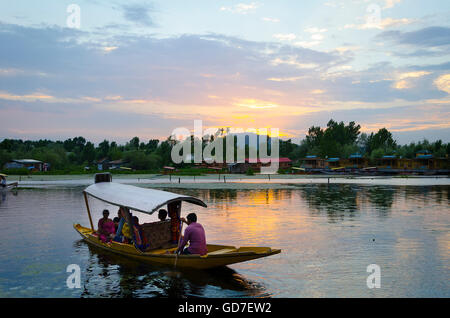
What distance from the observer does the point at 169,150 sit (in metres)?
140

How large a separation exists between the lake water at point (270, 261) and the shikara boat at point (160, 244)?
40cm

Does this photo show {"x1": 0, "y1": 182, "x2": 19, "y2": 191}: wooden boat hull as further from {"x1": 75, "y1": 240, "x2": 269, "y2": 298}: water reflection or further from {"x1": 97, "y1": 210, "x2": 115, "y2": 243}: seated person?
{"x1": 75, "y1": 240, "x2": 269, "y2": 298}: water reflection

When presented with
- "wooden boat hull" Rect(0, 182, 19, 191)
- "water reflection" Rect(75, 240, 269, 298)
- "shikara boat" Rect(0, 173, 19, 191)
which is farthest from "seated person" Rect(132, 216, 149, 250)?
"wooden boat hull" Rect(0, 182, 19, 191)

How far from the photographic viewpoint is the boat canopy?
12.9 meters

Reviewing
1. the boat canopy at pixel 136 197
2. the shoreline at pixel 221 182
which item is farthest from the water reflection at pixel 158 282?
the shoreline at pixel 221 182

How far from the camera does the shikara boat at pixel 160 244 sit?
1171 cm

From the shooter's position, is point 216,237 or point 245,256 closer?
point 245,256

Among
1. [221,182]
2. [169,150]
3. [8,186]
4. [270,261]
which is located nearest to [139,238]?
[270,261]

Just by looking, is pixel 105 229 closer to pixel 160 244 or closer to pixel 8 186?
pixel 160 244

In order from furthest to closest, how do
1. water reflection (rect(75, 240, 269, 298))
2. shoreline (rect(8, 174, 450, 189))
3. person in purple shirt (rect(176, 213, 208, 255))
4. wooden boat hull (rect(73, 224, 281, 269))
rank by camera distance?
1. shoreline (rect(8, 174, 450, 189))
2. person in purple shirt (rect(176, 213, 208, 255))
3. wooden boat hull (rect(73, 224, 281, 269))
4. water reflection (rect(75, 240, 269, 298))

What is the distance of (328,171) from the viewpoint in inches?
4281
